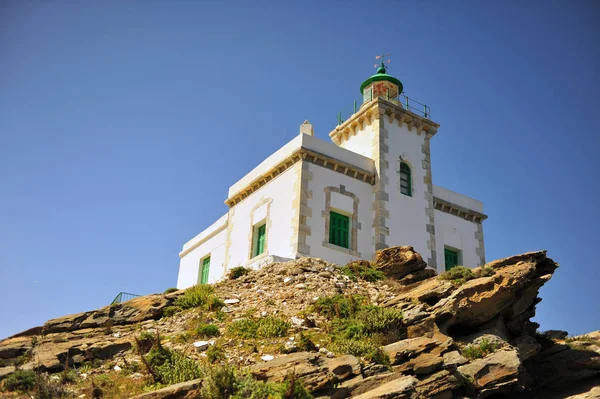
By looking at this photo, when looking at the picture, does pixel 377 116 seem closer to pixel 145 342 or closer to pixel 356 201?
pixel 356 201

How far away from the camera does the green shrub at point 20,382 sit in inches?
638

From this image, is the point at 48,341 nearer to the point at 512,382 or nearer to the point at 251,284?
the point at 251,284

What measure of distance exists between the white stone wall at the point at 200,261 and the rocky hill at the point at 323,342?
7.87m

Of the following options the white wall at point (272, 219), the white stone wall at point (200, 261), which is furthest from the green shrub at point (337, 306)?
the white stone wall at point (200, 261)

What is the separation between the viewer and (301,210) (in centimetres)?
2569

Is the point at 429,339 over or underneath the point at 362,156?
underneath

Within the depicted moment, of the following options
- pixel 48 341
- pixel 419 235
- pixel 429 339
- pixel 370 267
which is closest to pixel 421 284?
pixel 370 267

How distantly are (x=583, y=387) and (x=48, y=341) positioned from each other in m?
17.0

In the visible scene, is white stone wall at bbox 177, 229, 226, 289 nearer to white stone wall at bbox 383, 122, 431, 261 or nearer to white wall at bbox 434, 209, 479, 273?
white stone wall at bbox 383, 122, 431, 261

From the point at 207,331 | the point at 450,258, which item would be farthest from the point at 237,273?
the point at 450,258

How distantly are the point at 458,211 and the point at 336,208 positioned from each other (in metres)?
7.86

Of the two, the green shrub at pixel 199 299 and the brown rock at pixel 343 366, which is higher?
the green shrub at pixel 199 299

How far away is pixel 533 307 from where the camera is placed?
71.3ft

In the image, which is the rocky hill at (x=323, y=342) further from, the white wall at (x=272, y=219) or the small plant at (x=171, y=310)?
the white wall at (x=272, y=219)
